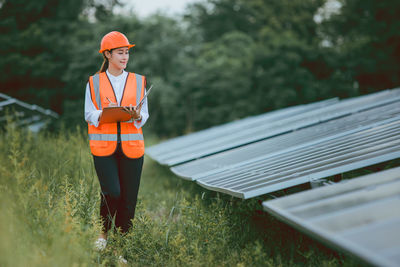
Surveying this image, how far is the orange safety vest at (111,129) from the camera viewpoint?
3.00 meters

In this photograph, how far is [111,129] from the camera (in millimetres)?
3021

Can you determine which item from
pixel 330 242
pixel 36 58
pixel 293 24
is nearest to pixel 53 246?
pixel 330 242

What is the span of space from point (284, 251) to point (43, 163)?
9.97 ft

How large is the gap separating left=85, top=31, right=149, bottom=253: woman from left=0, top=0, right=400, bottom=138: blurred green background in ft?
54.6

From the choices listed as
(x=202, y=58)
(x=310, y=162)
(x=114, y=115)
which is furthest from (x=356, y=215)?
(x=202, y=58)

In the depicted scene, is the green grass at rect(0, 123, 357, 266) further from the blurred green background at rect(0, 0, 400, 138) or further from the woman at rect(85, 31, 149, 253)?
the blurred green background at rect(0, 0, 400, 138)

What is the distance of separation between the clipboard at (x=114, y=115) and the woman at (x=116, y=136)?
5cm

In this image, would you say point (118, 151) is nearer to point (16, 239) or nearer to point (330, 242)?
point (16, 239)

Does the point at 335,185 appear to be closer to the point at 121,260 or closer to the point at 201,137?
the point at 121,260

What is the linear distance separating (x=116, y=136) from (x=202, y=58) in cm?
2678

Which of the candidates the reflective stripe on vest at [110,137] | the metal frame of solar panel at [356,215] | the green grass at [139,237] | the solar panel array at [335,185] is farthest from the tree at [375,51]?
the metal frame of solar panel at [356,215]

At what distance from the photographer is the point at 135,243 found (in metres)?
2.99

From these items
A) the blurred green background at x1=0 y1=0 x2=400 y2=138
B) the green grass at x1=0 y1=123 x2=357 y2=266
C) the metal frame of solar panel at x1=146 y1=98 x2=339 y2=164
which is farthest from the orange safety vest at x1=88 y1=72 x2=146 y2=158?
the blurred green background at x1=0 y1=0 x2=400 y2=138

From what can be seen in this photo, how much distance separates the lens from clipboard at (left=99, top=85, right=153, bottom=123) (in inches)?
112
